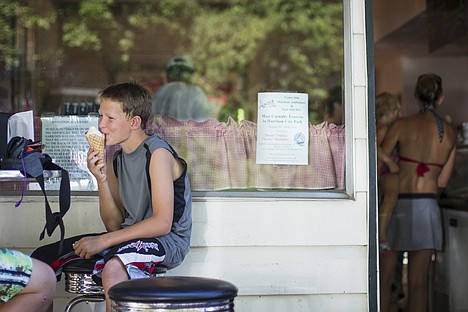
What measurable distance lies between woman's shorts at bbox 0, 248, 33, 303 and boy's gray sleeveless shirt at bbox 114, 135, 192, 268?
583mm

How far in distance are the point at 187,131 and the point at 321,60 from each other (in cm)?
703

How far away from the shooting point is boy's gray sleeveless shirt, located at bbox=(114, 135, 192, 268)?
9.58 ft

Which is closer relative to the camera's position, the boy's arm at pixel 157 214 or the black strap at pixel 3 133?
the boy's arm at pixel 157 214

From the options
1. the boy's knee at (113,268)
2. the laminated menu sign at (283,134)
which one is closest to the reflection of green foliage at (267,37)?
the laminated menu sign at (283,134)

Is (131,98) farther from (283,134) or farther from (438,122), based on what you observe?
(438,122)

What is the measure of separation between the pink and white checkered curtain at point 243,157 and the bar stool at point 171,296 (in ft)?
4.25

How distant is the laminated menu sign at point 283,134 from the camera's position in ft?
11.6

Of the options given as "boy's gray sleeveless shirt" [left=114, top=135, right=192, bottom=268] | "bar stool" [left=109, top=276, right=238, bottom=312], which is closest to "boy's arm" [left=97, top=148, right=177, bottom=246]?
"boy's gray sleeveless shirt" [left=114, top=135, right=192, bottom=268]

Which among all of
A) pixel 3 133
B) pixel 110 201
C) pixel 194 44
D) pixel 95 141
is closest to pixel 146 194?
pixel 110 201

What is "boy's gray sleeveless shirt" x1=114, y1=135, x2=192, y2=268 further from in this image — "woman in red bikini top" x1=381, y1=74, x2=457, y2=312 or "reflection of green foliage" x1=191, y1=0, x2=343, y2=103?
"reflection of green foliage" x1=191, y1=0, x2=343, y2=103

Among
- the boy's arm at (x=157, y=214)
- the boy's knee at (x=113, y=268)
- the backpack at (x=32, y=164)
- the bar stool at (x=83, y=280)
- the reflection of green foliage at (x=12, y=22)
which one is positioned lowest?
the bar stool at (x=83, y=280)

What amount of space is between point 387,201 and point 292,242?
1805 millimetres

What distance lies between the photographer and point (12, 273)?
2.45 m

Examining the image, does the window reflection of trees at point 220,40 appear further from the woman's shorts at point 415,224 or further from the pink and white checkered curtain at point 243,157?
the pink and white checkered curtain at point 243,157
